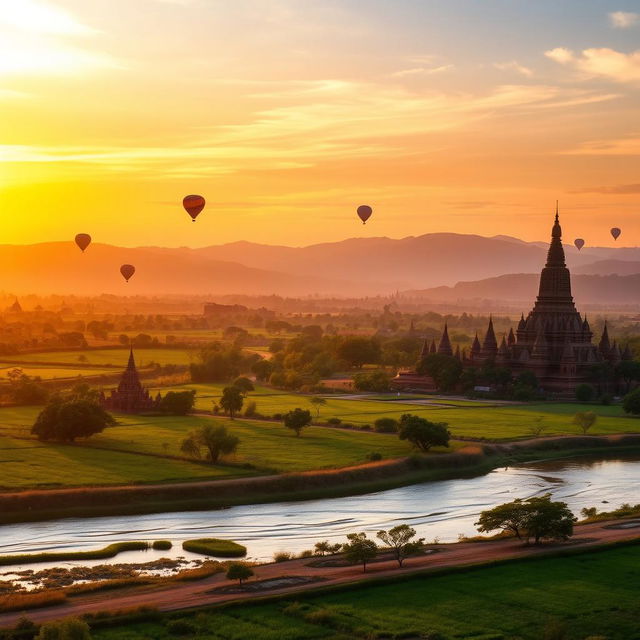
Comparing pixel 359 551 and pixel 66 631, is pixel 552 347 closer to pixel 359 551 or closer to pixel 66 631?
pixel 359 551

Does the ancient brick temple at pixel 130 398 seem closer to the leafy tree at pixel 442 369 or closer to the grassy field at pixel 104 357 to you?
the leafy tree at pixel 442 369

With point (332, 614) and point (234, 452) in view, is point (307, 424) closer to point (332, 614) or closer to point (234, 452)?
point (234, 452)

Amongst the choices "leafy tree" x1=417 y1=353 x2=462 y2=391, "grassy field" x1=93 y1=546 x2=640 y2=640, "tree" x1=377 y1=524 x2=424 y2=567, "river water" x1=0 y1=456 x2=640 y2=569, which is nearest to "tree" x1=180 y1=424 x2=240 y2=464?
"river water" x1=0 y1=456 x2=640 y2=569

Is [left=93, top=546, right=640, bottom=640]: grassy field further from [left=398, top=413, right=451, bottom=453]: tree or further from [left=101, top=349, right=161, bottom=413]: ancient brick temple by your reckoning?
[left=101, top=349, right=161, bottom=413]: ancient brick temple

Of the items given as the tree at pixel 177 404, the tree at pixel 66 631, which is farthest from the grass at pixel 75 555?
the tree at pixel 177 404

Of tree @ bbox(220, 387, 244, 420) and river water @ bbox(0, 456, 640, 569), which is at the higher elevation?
tree @ bbox(220, 387, 244, 420)

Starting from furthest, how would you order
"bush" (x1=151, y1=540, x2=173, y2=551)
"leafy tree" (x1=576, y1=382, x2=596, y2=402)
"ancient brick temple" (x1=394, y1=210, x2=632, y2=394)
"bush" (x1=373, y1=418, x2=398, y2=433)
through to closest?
"ancient brick temple" (x1=394, y1=210, x2=632, y2=394) < "leafy tree" (x1=576, y1=382, x2=596, y2=402) < "bush" (x1=373, y1=418, x2=398, y2=433) < "bush" (x1=151, y1=540, x2=173, y2=551)

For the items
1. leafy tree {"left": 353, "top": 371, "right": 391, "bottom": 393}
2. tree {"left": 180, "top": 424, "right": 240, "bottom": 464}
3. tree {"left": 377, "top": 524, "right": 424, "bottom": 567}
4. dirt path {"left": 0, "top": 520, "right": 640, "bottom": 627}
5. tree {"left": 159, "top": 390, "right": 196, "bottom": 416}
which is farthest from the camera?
leafy tree {"left": 353, "top": 371, "right": 391, "bottom": 393}
